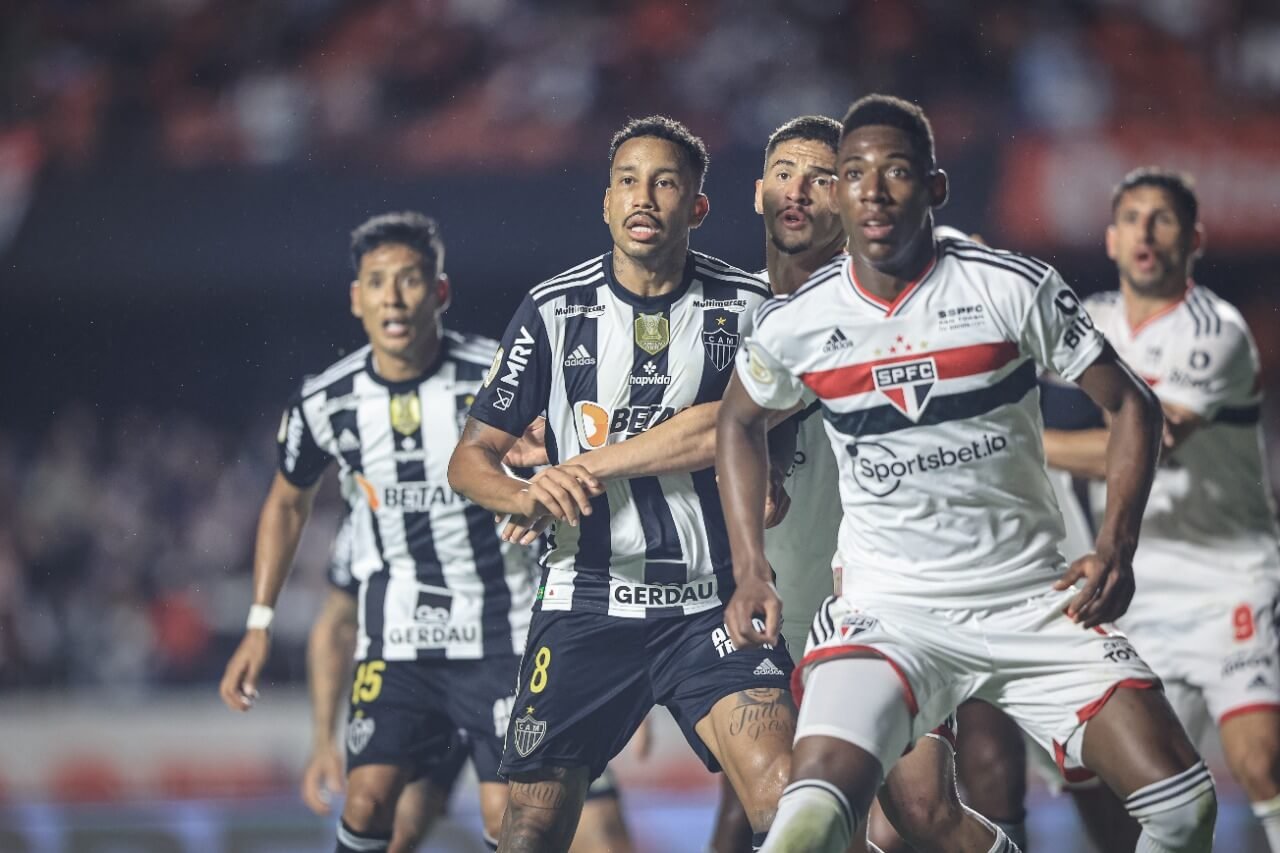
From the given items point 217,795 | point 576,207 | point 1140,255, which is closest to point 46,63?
point 576,207

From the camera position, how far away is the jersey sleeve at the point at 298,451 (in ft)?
19.2

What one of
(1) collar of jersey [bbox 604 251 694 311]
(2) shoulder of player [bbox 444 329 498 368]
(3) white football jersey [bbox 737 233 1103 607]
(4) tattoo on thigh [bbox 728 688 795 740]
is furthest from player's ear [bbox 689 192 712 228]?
(4) tattoo on thigh [bbox 728 688 795 740]

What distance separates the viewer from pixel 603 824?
5.64 meters

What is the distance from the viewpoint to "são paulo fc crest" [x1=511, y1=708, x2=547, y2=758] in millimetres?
4477

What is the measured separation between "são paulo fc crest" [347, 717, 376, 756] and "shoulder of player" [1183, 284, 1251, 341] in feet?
10.6

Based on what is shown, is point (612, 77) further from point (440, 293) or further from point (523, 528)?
point (523, 528)

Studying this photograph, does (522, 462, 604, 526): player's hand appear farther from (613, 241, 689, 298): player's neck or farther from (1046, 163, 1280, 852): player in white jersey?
(1046, 163, 1280, 852): player in white jersey

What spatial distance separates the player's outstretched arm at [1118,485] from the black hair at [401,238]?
274cm

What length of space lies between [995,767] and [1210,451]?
1385mm

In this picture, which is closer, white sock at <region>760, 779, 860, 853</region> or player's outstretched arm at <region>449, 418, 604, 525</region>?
white sock at <region>760, 779, 860, 853</region>

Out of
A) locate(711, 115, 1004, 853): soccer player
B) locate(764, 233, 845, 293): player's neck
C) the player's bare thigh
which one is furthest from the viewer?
locate(764, 233, 845, 293): player's neck

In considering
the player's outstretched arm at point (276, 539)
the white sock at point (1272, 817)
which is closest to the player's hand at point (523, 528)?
the player's outstretched arm at point (276, 539)

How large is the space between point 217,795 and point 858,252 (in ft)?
20.4

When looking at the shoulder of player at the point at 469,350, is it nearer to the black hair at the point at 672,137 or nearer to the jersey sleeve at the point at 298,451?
the jersey sleeve at the point at 298,451
